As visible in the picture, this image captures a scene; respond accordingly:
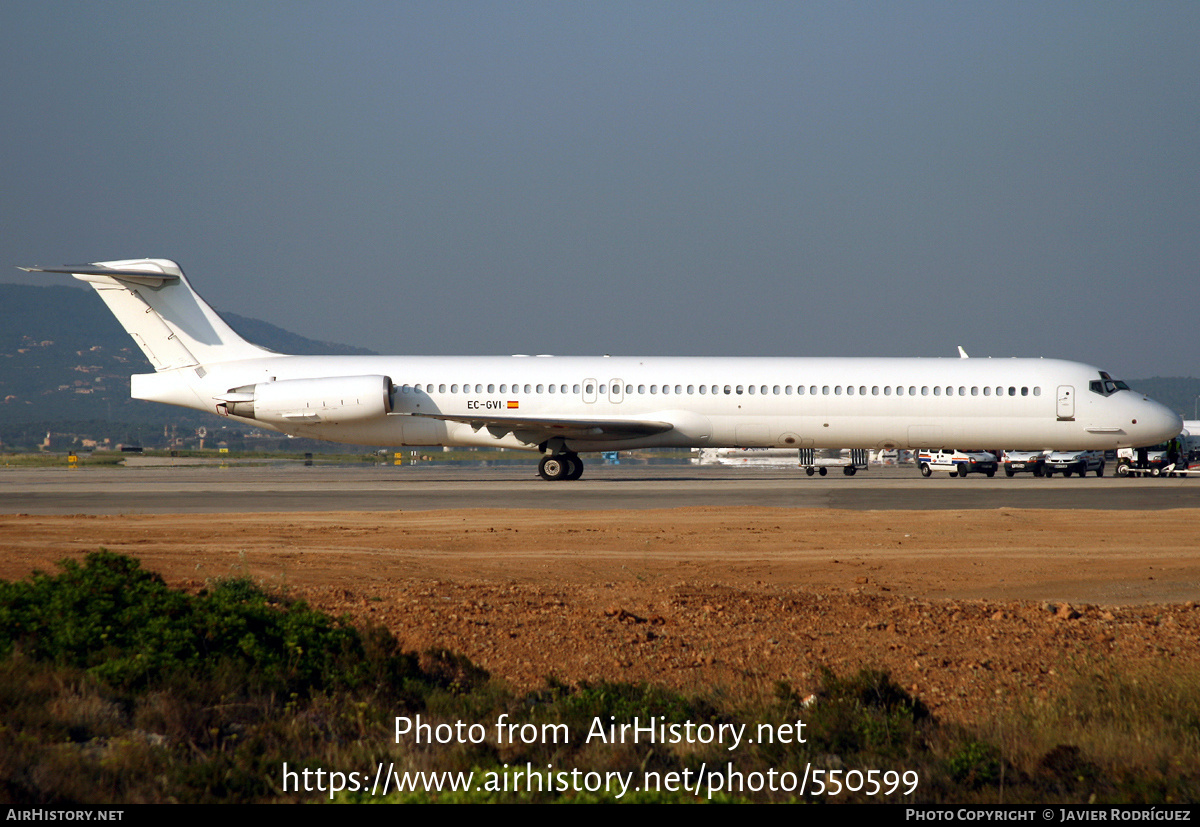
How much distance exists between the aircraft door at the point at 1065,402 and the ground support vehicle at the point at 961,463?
11.6 m

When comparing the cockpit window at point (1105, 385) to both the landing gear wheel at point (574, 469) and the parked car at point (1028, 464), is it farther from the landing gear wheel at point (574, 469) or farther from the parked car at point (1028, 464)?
the landing gear wheel at point (574, 469)

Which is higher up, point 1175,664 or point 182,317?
point 182,317

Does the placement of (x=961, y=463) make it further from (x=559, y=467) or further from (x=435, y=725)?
(x=435, y=725)

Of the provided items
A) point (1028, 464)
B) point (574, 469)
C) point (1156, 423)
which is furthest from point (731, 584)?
point (1028, 464)

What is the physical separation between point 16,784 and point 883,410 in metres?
28.6

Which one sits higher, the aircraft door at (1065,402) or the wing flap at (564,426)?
the aircraft door at (1065,402)

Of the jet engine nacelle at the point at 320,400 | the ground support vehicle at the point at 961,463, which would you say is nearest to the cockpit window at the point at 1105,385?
the ground support vehicle at the point at 961,463

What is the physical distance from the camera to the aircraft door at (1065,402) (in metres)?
30.8

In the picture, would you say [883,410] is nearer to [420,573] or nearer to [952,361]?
[952,361]

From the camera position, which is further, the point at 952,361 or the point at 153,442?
the point at 153,442

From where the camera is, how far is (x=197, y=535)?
51.6 ft

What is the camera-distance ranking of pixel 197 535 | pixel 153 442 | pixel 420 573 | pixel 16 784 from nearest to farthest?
pixel 16 784 → pixel 420 573 → pixel 197 535 → pixel 153 442

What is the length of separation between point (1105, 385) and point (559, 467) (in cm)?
1716

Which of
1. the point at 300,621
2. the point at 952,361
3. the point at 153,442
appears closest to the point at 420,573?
the point at 300,621
